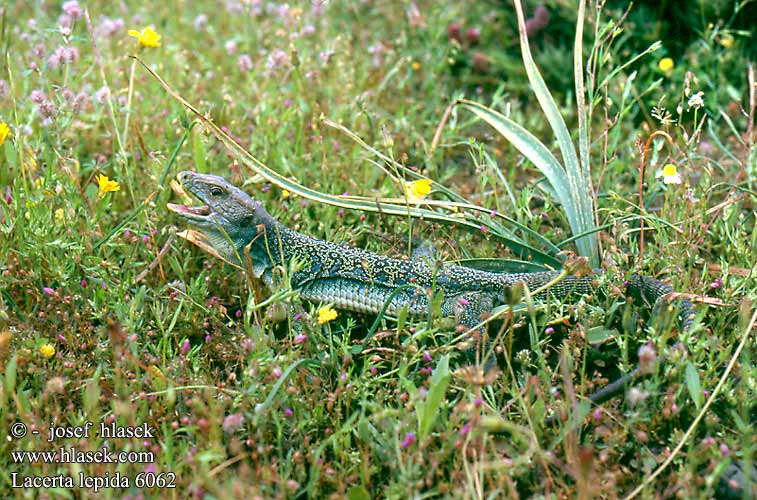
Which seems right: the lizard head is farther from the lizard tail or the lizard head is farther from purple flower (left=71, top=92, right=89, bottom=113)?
the lizard tail

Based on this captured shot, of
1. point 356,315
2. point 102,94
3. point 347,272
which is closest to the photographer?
point 347,272

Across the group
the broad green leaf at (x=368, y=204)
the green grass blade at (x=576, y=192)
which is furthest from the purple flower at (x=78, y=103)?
the green grass blade at (x=576, y=192)

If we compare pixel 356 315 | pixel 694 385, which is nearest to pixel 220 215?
pixel 356 315

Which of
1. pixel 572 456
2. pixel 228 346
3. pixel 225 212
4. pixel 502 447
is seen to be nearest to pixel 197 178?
pixel 225 212

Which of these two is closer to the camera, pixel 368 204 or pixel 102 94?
pixel 368 204

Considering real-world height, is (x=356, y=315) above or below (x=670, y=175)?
below

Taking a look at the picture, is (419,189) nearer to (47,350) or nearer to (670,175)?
(670,175)

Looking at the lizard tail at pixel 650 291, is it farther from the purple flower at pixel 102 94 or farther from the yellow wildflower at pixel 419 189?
the purple flower at pixel 102 94
